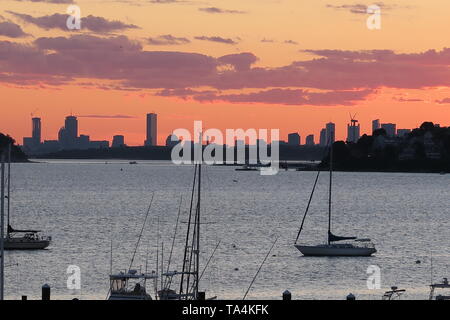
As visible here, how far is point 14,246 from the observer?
8075 cm

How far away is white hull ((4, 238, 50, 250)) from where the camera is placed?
80.6m

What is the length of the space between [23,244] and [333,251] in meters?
24.5

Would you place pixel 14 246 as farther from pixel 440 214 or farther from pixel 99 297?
pixel 440 214

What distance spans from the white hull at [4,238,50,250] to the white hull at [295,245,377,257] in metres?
20.6

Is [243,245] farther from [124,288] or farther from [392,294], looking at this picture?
[124,288]

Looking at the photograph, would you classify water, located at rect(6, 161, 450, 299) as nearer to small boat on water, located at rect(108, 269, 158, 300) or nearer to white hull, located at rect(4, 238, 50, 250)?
white hull, located at rect(4, 238, 50, 250)

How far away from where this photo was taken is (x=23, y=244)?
81.7 m

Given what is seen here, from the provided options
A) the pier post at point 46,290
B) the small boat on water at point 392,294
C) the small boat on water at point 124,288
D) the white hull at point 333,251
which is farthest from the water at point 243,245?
the pier post at point 46,290

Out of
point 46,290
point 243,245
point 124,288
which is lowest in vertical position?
point 243,245

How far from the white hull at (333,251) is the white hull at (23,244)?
20556mm

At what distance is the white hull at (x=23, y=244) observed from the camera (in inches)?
3172

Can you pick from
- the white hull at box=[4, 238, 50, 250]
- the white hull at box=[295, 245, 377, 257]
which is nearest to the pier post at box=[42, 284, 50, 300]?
the white hull at box=[295, 245, 377, 257]

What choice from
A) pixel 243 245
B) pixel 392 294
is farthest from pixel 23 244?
pixel 392 294
